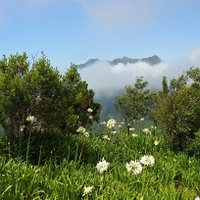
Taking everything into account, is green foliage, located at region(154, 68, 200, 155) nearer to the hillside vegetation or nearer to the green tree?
the hillside vegetation

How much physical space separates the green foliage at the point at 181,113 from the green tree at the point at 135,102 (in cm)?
2890

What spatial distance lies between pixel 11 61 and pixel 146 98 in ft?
114

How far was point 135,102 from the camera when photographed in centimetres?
4706

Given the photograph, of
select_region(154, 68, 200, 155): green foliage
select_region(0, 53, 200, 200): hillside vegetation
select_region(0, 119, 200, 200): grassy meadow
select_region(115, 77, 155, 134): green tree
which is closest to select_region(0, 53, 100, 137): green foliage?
select_region(0, 53, 200, 200): hillside vegetation

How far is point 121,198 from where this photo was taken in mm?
6754

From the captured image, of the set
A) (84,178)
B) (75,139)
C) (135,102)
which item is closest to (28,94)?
(75,139)

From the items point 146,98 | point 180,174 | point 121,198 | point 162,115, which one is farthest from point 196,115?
point 146,98

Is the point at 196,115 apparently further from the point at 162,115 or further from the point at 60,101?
the point at 60,101

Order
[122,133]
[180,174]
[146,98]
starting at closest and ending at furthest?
[180,174] < [122,133] < [146,98]

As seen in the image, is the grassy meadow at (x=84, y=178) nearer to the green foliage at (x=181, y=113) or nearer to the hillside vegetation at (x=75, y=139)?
the hillside vegetation at (x=75, y=139)

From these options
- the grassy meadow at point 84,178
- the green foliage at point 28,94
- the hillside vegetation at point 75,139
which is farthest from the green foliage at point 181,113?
the green foliage at point 28,94

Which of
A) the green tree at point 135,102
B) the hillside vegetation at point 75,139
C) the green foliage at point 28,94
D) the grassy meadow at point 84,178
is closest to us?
the grassy meadow at point 84,178

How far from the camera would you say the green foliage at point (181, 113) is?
15.3m

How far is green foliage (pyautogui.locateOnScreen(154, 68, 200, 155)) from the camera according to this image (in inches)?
602
